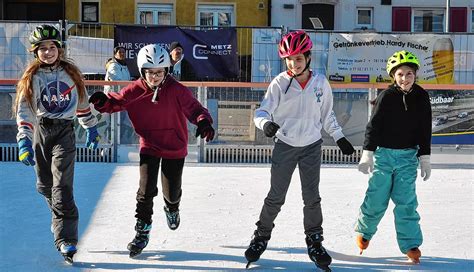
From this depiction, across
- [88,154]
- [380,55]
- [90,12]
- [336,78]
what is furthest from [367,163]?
[90,12]

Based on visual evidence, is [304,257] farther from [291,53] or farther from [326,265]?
[291,53]

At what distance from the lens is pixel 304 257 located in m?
5.77

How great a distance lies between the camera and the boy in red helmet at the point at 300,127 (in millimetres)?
5387

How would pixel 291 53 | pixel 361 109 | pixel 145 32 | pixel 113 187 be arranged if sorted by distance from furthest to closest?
pixel 145 32 → pixel 361 109 → pixel 113 187 → pixel 291 53

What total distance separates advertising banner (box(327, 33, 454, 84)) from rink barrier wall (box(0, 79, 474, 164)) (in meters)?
3.97

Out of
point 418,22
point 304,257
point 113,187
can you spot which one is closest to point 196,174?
point 113,187

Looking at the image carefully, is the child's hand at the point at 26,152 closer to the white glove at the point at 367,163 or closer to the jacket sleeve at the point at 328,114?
the jacket sleeve at the point at 328,114

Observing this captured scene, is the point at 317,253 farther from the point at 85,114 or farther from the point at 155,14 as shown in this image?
the point at 155,14

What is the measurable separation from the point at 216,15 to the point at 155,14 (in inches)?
66.5

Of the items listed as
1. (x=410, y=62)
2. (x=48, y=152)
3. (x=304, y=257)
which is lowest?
(x=304, y=257)

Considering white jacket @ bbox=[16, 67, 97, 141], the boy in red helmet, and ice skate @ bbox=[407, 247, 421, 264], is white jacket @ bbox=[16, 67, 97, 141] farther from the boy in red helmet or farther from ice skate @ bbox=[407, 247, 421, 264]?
ice skate @ bbox=[407, 247, 421, 264]

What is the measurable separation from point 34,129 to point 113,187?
3182mm

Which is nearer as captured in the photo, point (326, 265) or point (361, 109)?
point (326, 265)

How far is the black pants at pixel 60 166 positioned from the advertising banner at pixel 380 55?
939cm
